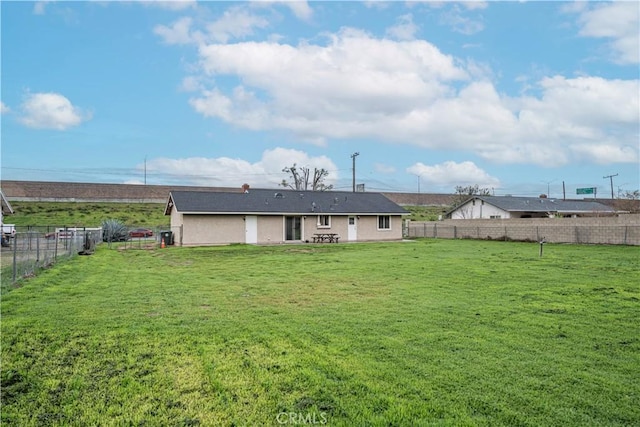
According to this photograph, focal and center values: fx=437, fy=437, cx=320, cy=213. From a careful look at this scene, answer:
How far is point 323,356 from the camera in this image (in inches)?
200

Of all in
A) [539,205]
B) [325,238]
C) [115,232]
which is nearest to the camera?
[325,238]

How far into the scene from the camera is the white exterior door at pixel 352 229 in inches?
1308

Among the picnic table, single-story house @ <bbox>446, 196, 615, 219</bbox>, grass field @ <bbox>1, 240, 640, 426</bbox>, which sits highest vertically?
single-story house @ <bbox>446, 196, 615, 219</bbox>

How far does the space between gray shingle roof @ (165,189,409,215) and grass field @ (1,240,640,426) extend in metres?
19.2

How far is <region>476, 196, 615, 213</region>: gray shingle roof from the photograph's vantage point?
4300 cm

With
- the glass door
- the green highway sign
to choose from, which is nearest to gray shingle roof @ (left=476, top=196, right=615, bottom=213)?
the green highway sign

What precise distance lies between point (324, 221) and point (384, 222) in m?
5.37

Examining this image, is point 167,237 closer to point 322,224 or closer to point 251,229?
point 251,229

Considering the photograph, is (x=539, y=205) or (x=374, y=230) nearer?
(x=374, y=230)

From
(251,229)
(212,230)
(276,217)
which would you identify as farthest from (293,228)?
(212,230)

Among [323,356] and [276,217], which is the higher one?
[276,217]

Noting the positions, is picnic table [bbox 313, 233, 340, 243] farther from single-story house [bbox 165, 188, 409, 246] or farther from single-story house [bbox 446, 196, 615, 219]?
single-story house [bbox 446, 196, 615, 219]

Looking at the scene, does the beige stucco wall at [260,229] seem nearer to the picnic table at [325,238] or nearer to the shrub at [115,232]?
the picnic table at [325,238]

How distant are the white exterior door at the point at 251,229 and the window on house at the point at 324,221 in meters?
4.84
